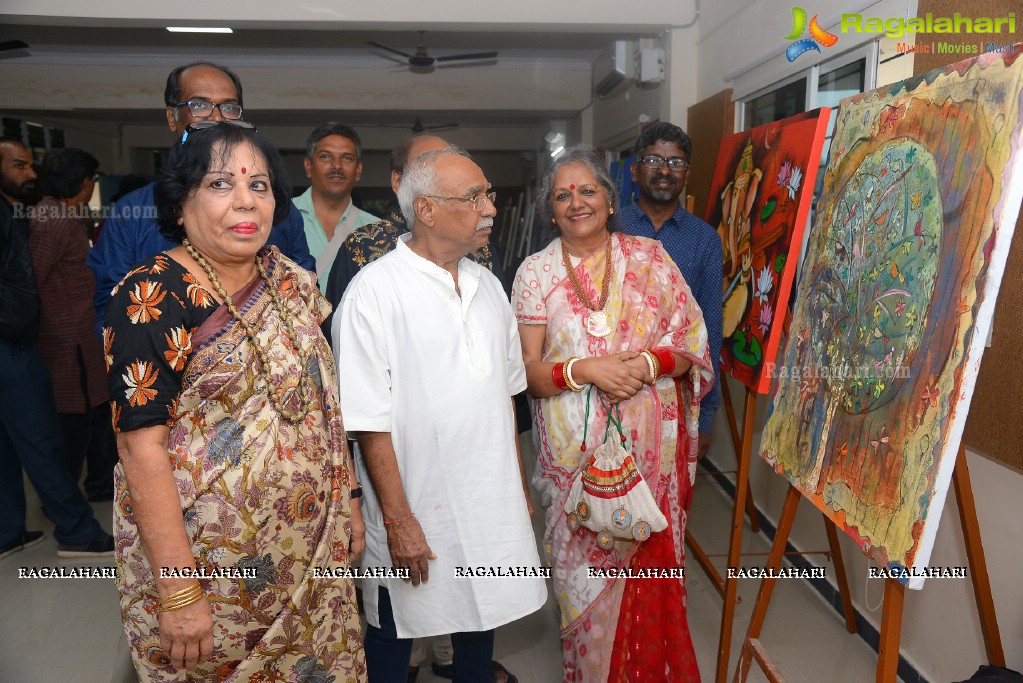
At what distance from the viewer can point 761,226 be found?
2311 millimetres

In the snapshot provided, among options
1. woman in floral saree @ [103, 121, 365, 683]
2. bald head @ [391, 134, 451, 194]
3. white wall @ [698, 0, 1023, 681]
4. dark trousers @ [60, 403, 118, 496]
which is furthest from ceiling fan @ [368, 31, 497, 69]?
woman in floral saree @ [103, 121, 365, 683]

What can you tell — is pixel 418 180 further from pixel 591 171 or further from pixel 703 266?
pixel 703 266

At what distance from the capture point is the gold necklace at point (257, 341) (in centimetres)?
130

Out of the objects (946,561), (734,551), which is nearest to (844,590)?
(946,561)

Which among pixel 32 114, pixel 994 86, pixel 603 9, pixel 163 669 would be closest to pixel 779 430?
pixel 994 86

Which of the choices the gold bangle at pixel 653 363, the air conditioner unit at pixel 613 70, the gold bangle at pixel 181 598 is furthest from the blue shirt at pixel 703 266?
the air conditioner unit at pixel 613 70

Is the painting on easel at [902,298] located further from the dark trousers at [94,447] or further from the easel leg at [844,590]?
the dark trousers at [94,447]

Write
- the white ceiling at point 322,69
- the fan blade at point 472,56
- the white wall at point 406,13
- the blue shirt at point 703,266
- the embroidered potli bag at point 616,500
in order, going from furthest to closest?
the white ceiling at point 322,69 → the fan blade at point 472,56 → the white wall at point 406,13 → the blue shirt at point 703,266 → the embroidered potli bag at point 616,500

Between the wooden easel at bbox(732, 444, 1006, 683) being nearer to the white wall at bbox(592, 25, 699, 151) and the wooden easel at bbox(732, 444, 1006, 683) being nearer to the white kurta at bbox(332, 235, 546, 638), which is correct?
the white kurta at bbox(332, 235, 546, 638)

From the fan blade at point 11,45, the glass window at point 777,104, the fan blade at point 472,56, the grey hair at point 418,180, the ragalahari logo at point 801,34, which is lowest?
the grey hair at point 418,180

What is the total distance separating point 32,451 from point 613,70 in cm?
469

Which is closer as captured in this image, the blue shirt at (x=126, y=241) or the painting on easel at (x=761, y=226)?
the blue shirt at (x=126, y=241)

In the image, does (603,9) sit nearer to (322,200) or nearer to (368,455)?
(322,200)

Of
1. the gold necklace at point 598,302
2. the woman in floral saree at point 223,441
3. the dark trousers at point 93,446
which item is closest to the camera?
the woman in floral saree at point 223,441
